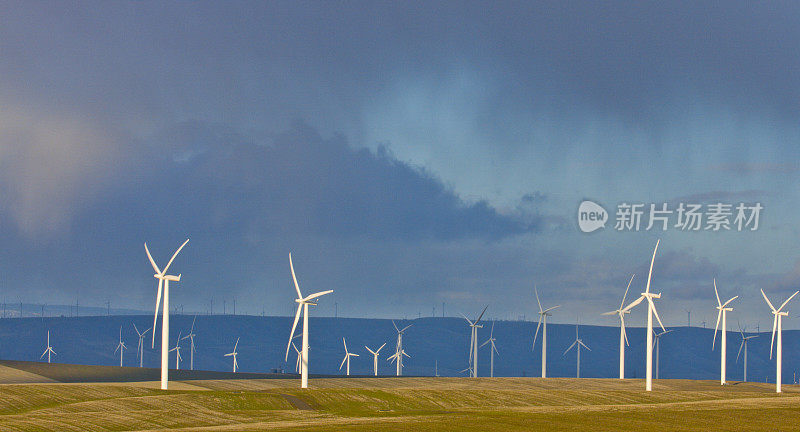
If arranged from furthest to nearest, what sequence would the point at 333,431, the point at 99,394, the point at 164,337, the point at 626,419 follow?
the point at 164,337 → the point at 99,394 → the point at 626,419 → the point at 333,431

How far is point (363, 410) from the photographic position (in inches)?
3669

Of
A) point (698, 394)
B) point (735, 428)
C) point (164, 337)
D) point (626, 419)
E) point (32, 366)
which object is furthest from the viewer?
point (32, 366)

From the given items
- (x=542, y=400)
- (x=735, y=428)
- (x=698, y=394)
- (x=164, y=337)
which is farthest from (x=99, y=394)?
(x=698, y=394)

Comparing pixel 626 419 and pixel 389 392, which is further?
pixel 389 392

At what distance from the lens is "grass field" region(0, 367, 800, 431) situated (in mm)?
74875

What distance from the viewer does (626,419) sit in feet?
276

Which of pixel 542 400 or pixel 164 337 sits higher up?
pixel 164 337

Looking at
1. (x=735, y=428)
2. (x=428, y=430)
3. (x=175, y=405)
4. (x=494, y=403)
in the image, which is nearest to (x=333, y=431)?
(x=428, y=430)

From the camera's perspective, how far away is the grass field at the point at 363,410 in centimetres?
7488

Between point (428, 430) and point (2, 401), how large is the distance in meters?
42.1

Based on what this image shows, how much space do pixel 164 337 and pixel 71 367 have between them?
52311 mm

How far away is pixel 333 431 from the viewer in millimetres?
69188

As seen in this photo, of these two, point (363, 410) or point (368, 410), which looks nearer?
point (363, 410)

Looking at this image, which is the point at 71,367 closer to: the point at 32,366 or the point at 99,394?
the point at 32,366
